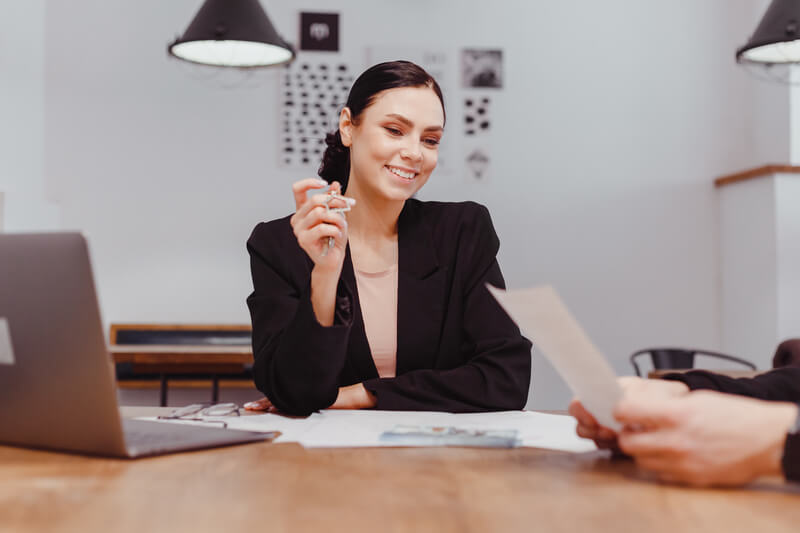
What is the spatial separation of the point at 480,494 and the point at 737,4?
5.08m

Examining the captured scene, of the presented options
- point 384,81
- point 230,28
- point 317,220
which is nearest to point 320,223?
point 317,220

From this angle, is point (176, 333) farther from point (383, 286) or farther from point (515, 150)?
point (383, 286)

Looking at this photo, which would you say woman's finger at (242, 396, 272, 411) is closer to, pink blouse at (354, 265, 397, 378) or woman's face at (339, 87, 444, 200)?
pink blouse at (354, 265, 397, 378)

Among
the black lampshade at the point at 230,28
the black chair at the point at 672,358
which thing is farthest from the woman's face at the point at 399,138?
the black chair at the point at 672,358

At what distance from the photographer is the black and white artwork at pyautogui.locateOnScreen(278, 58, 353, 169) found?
488 cm

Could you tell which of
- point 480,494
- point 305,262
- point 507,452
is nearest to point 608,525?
point 480,494

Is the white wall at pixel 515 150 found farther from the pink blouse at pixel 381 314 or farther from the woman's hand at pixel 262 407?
the woman's hand at pixel 262 407

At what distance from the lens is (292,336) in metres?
1.47

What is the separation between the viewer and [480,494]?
2.45 ft

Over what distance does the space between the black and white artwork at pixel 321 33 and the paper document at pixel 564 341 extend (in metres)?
4.31

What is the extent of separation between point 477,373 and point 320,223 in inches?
16.4

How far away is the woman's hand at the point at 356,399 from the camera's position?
1509 mm

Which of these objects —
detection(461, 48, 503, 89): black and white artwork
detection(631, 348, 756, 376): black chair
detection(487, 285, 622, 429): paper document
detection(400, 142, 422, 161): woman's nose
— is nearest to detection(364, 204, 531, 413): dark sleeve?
detection(400, 142, 422, 161): woman's nose

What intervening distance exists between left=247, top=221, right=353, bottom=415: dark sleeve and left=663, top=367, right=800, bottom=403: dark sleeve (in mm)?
595
